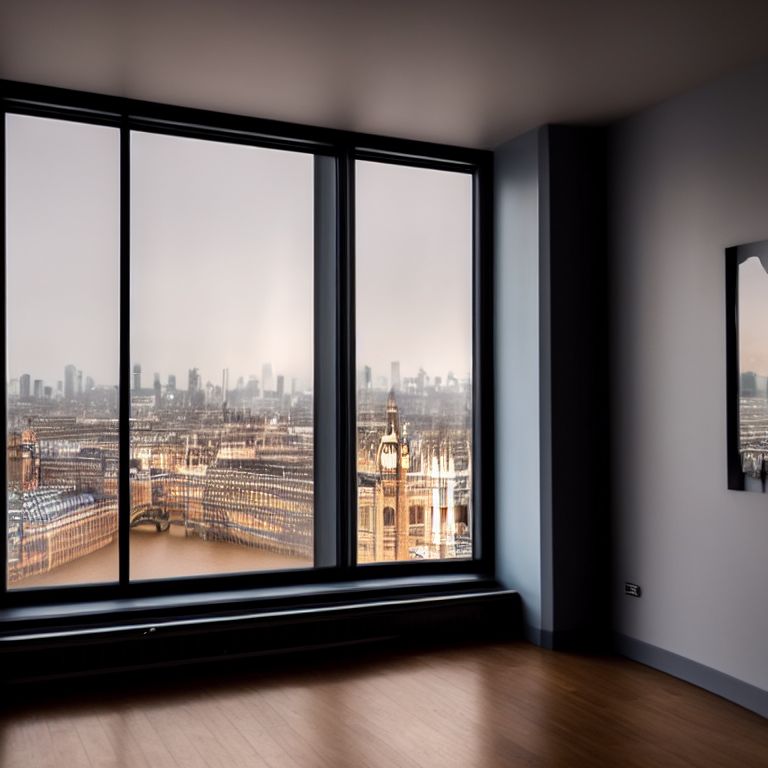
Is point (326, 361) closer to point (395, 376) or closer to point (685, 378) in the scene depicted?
point (395, 376)

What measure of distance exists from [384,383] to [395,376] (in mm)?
83

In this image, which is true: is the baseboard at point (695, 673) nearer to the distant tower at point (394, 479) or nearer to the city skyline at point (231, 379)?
the distant tower at point (394, 479)

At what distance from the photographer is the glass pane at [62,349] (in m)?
4.46

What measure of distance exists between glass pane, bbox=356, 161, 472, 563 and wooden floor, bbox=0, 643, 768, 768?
0.92 meters

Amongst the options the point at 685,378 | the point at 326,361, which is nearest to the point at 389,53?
the point at 326,361

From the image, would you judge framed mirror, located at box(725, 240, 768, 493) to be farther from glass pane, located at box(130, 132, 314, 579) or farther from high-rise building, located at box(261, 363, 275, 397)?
high-rise building, located at box(261, 363, 275, 397)

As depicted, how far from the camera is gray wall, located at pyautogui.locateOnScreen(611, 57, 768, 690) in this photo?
13.5ft

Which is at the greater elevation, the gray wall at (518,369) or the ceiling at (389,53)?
the ceiling at (389,53)

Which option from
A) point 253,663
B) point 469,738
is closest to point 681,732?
point 469,738

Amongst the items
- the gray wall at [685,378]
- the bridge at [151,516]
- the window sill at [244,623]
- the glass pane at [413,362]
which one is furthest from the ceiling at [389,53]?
the window sill at [244,623]

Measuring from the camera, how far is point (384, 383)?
5.32 m

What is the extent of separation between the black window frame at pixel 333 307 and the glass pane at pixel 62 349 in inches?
2.3

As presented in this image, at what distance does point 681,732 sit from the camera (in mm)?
3750

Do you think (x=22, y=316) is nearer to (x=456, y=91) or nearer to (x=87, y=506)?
(x=87, y=506)
